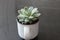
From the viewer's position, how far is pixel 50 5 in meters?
1.46

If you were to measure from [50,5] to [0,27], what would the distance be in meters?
0.60

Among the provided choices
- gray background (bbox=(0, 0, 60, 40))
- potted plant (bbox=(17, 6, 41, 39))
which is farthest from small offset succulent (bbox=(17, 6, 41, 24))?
gray background (bbox=(0, 0, 60, 40))

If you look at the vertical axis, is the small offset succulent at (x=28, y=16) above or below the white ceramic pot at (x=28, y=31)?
above

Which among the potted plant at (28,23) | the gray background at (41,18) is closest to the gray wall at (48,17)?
the gray background at (41,18)

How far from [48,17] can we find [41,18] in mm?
69

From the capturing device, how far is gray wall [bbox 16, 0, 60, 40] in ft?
3.51

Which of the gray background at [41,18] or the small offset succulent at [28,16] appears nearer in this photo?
the small offset succulent at [28,16]

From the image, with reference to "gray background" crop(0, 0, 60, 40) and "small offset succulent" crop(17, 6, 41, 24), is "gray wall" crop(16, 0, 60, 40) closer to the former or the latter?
"gray background" crop(0, 0, 60, 40)

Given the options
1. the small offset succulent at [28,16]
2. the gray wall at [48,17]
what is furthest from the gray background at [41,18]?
the small offset succulent at [28,16]

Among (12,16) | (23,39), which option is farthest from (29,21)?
(12,16)

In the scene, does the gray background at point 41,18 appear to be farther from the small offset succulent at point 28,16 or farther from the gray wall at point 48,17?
the small offset succulent at point 28,16

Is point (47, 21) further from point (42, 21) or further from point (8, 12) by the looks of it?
point (8, 12)

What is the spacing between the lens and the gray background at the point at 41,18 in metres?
1.06

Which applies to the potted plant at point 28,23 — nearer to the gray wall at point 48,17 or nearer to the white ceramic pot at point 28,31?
the white ceramic pot at point 28,31
